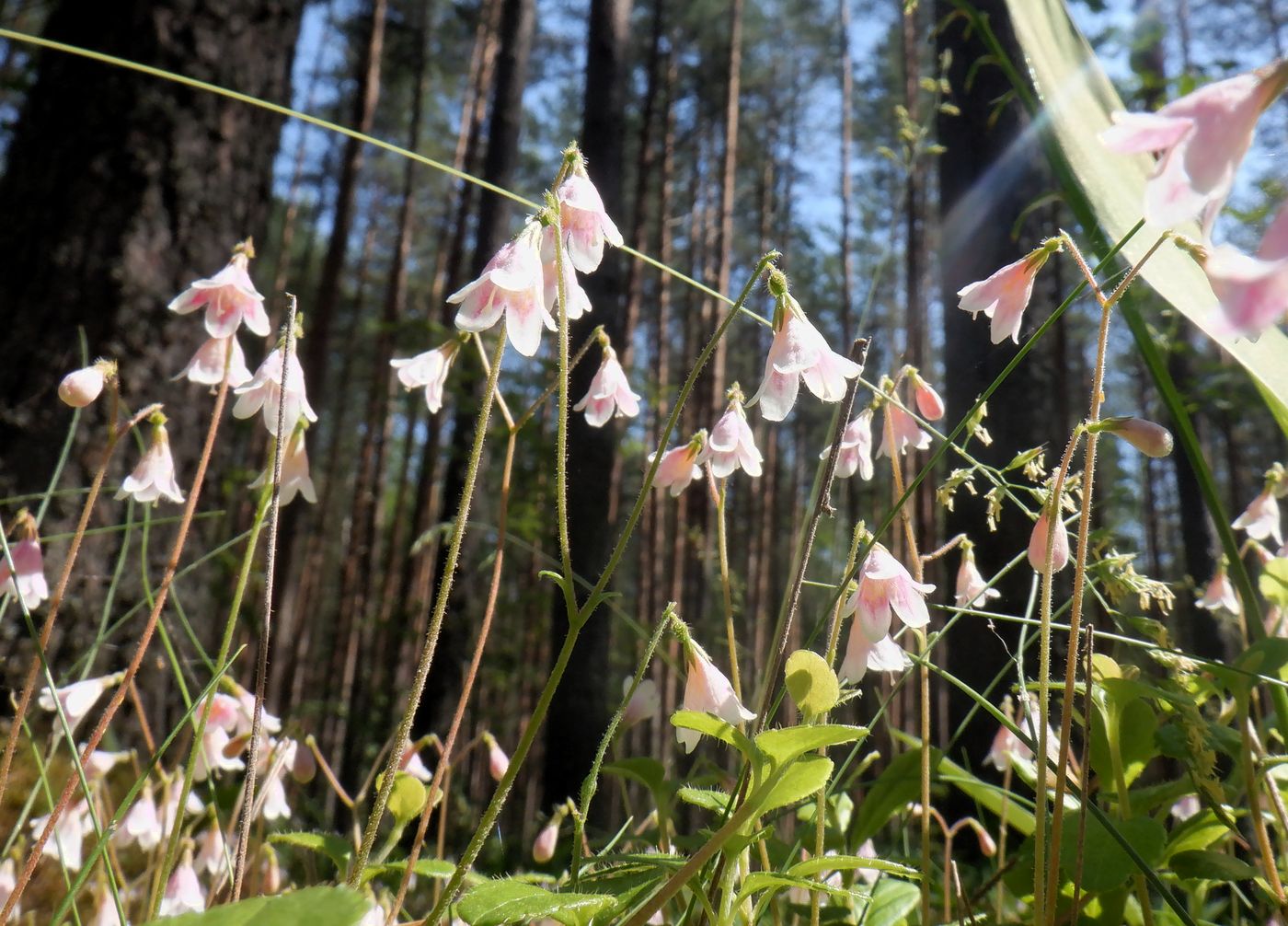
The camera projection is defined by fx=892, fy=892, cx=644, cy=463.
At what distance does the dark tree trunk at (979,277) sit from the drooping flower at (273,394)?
1764 millimetres

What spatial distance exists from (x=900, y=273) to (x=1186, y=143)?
20.9 m

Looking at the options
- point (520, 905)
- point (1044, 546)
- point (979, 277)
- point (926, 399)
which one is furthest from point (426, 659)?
point (979, 277)

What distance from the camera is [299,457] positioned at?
3.60 feet

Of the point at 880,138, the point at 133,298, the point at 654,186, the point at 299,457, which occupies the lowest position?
the point at 299,457

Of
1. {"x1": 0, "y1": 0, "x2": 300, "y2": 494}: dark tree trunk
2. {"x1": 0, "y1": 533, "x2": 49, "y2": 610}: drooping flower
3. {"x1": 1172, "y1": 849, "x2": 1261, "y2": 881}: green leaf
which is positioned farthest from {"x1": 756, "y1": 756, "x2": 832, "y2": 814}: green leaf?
{"x1": 0, "y1": 0, "x2": 300, "y2": 494}: dark tree trunk

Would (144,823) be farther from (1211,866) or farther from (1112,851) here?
(1211,866)

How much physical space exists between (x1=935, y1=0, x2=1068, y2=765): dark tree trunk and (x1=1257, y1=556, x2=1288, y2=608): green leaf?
1.17 metres

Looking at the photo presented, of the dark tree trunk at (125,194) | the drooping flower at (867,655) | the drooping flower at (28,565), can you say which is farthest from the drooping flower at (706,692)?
the dark tree trunk at (125,194)

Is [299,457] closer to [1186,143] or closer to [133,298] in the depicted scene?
[1186,143]

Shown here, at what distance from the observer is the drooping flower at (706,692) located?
919 millimetres

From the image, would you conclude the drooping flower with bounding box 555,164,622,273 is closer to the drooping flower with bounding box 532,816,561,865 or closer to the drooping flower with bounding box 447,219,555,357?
the drooping flower with bounding box 447,219,555,357

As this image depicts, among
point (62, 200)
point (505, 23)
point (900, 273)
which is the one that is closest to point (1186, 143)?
point (62, 200)

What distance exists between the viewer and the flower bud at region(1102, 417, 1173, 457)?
79 cm

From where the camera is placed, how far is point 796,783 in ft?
2.35
